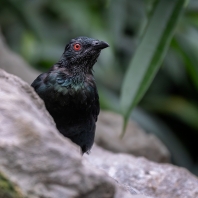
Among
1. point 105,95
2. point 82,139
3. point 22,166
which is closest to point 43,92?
point 82,139

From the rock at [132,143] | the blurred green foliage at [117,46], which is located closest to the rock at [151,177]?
the rock at [132,143]

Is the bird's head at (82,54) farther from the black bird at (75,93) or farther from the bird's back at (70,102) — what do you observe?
the bird's back at (70,102)

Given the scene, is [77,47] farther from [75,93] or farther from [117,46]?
[117,46]

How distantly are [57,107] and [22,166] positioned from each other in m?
1.28

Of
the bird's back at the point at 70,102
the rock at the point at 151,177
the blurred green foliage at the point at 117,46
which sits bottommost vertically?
the blurred green foliage at the point at 117,46

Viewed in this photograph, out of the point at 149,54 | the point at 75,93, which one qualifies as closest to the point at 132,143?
Result: the point at 149,54

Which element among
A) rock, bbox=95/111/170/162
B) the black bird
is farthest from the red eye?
rock, bbox=95/111/170/162

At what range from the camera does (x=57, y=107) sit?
11.0 feet

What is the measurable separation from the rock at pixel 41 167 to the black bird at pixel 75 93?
1113 mm

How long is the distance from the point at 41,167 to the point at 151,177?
5.85ft

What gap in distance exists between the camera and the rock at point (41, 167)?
2057mm

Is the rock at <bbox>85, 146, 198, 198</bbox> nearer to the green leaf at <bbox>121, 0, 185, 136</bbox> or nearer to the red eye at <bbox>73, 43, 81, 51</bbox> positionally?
the green leaf at <bbox>121, 0, 185, 136</bbox>

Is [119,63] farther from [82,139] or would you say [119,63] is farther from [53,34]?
[82,139]

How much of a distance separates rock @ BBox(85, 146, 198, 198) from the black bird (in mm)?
412
